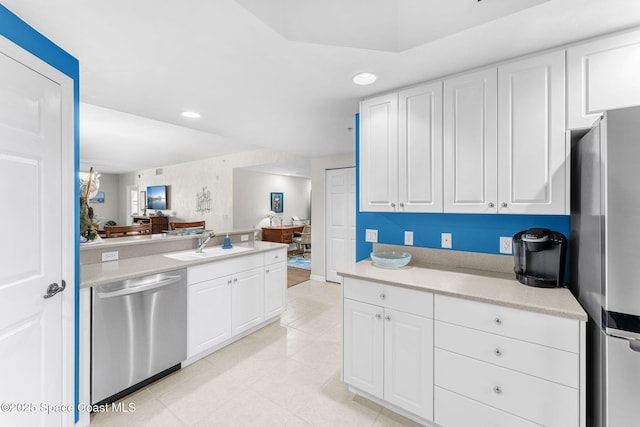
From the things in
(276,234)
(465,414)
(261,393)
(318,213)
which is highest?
(318,213)

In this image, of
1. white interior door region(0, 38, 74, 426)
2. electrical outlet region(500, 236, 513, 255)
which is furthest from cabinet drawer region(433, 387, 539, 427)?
white interior door region(0, 38, 74, 426)

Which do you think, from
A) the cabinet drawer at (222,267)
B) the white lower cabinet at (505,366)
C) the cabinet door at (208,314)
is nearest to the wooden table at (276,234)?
the cabinet drawer at (222,267)

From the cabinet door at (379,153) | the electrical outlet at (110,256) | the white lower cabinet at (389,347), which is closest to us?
the white lower cabinet at (389,347)

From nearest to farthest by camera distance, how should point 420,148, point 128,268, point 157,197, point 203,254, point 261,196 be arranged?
point 420,148 < point 128,268 < point 203,254 < point 261,196 < point 157,197

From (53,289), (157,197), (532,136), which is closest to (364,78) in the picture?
(532,136)

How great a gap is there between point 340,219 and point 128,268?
3220 mm

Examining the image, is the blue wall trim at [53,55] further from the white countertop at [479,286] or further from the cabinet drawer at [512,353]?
the cabinet drawer at [512,353]

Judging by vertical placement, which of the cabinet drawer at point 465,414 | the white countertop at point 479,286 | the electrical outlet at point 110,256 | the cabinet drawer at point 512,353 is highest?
the electrical outlet at point 110,256

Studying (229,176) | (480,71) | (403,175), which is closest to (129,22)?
(403,175)

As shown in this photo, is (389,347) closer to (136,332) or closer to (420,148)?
(420,148)

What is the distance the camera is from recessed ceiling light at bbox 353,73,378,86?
1.83 m

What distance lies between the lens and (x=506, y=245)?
73.5 inches

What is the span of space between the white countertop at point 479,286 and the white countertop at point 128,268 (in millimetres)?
1368

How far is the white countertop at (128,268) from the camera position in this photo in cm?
175
